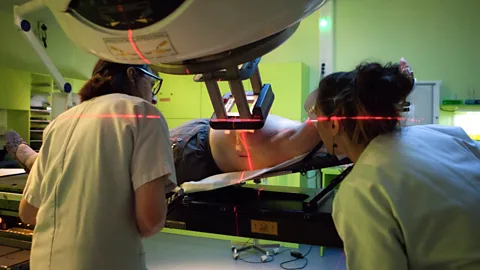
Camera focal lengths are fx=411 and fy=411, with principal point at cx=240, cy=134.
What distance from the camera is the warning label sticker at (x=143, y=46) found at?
57 cm

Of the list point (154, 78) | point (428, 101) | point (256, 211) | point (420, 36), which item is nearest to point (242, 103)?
point (154, 78)

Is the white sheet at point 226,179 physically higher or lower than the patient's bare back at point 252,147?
lower

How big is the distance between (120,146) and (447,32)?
12.7 ft

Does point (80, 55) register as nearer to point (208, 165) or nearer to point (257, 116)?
point (208, 165)

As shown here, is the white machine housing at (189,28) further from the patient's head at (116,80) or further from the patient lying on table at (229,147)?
the patient lying on table at (229,147)

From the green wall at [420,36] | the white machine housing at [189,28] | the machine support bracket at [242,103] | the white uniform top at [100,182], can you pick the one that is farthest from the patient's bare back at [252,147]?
the green wall at [420,36]

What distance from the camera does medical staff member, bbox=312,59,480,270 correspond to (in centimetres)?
72

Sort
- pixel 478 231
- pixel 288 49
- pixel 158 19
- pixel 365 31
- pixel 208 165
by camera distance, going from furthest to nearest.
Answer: pixel 288 49
pixel 365 31
pixel 208 165
pixel 478 231
pixel 158 19

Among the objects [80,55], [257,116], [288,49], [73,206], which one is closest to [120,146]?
[73,206]

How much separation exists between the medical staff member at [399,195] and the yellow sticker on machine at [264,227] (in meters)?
0.52

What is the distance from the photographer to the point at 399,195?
29.0 inches

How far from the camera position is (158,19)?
540 millimetres

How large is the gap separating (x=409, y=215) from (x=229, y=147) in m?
0.94

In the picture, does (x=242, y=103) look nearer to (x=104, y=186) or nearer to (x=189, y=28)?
(x=104, y=186)
